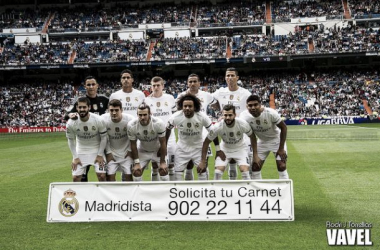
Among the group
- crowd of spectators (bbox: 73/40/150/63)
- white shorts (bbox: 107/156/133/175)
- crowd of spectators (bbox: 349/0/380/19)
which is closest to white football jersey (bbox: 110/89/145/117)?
white shorts (bbox: 107/156/133/175)

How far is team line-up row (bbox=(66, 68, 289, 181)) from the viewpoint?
8.01m

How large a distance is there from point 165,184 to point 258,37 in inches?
1770

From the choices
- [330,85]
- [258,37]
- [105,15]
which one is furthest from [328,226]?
[105,15]

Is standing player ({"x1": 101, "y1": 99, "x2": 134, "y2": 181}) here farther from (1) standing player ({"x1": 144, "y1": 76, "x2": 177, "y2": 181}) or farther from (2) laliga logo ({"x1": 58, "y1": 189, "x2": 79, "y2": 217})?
(2) laliga logo ({"x1": 58, "y1": 189, "x2": 79, "y2": 217})

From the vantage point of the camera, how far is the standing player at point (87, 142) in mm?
8086

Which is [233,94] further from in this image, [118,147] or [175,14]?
[175,14]

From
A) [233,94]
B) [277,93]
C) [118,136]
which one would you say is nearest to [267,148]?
[233,94]

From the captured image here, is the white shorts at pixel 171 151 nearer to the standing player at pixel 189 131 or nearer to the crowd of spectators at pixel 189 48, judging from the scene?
the standing player at pixel 189 131

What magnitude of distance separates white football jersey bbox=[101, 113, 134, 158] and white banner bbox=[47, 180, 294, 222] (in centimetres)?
132

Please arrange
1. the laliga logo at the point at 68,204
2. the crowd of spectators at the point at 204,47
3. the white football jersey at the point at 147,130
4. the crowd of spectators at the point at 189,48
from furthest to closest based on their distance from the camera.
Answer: the crowd of spectators at the point at 189,48 < the crowd of spectators at the point at 204,47 < the white football jersey at the point at 147,130 < the laliga logo at the point at 68,204

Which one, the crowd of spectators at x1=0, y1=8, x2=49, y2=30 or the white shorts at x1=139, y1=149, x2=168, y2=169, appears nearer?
the white shorts at x1=139, y1=149, x2=168, y2=169

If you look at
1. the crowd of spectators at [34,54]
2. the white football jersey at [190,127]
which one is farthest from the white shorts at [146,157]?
the crowd of spectators at [34,54]

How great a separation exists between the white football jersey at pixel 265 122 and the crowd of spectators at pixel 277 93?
3216 centimetres

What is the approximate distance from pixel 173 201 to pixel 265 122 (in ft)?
7.99
